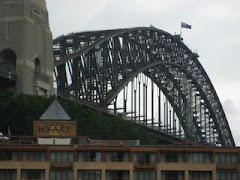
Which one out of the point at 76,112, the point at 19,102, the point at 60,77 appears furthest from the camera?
the point at 60,77

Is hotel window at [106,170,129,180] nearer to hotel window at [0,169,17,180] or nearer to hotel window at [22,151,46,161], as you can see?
hotel window at [22,151,46,161]

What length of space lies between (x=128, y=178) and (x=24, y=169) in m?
14.9

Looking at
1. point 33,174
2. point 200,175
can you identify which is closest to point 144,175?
point 200,175

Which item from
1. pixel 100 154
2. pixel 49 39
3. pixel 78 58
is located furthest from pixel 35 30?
pixel 100 154

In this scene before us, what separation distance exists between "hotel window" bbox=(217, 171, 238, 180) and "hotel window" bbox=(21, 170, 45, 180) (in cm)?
2558

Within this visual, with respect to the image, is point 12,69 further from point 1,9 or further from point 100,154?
point 100,154

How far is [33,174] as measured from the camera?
115688 mm

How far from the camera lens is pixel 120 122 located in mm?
166000

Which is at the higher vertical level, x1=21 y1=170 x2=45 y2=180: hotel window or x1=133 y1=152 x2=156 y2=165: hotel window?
x1=133 y1=152 x2=156 y2=165: hotel window

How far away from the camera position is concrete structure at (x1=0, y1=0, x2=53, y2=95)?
156000 millimetres

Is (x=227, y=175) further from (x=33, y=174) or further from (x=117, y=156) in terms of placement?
(x=33, y=174)

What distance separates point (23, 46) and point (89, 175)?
46830 mm

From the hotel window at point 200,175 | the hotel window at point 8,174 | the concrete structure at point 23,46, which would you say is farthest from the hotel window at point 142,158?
the concrete structure at point 23,46

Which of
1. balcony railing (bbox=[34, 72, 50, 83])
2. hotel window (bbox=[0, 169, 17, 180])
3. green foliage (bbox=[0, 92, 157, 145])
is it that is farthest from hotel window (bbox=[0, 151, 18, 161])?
balcony railing (bbox=[34, 72, 50, 83])
